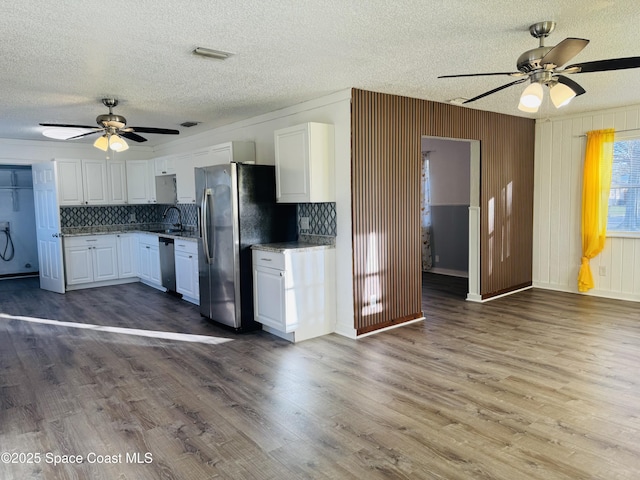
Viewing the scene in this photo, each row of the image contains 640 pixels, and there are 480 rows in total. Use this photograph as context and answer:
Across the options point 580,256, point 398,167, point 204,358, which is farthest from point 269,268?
point 580,256

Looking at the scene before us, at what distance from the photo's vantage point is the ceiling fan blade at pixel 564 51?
2320 millimetres

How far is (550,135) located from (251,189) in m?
4.34

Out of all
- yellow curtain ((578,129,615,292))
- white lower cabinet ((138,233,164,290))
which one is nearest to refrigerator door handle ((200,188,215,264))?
white lower cabinet ((138,233,164,290))

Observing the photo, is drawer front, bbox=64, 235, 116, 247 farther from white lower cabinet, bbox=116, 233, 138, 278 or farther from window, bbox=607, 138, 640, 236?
window, bbox=607, 138, 640, 236

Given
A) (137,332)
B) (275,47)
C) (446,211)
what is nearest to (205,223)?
(137,332)

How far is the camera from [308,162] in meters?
4.43

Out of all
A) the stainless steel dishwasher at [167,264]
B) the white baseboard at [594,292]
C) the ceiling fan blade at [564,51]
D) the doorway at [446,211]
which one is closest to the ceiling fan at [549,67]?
the ceiling fan blade at [564,51]

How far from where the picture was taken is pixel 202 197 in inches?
196

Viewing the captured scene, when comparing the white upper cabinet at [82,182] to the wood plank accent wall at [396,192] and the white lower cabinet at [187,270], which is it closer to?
the white lower cabinet at [187,270]

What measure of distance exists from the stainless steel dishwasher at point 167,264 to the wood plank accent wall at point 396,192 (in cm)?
319

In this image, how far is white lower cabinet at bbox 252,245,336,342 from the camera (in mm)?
4328

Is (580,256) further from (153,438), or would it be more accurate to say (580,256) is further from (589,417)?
(153,438)

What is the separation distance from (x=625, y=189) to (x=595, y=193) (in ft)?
1.10

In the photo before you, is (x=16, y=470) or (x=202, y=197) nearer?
(x=16, y=470)
